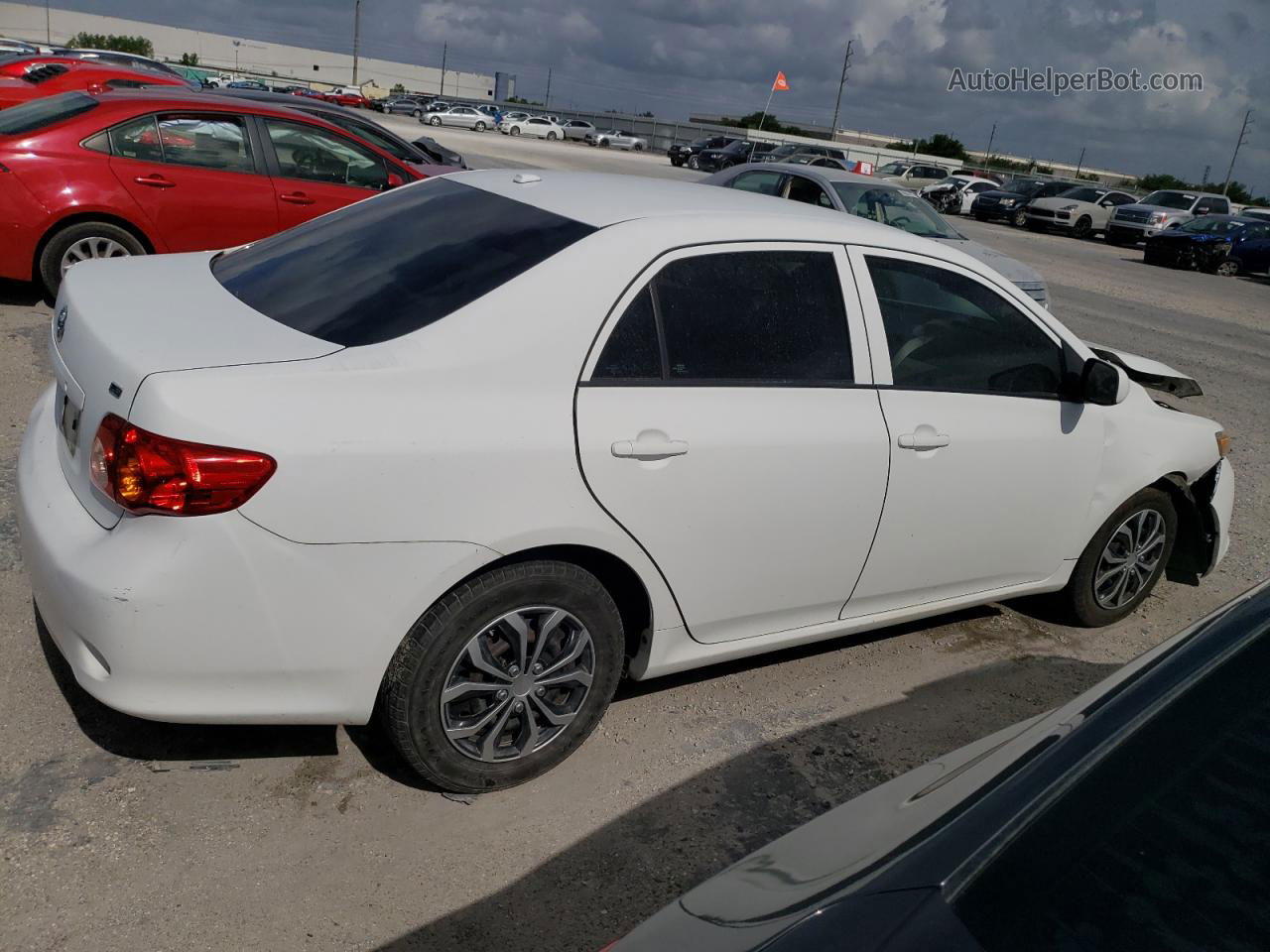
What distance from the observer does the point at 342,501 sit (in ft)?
8.99

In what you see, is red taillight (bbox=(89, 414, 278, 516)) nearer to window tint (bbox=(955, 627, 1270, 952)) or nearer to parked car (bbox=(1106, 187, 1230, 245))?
window tint (bbox=(955, 627, 1270, 952))

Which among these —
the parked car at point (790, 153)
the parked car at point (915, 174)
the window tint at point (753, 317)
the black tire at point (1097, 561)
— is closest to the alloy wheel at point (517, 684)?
the window tint at point (753, 317)

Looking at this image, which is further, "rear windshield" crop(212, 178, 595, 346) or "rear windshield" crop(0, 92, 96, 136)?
"rear windshield" crop(0, 92, 96, 136)

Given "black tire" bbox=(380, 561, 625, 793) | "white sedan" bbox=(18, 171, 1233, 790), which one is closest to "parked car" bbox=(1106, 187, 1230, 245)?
"white sedan" bbox=(18, 171, 1233, 790)

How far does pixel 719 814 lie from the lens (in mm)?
3334

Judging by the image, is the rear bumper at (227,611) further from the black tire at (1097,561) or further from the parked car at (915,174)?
the parked car at (915,174)

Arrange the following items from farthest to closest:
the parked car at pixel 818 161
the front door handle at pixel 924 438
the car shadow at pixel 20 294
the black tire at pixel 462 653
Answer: the parked car at pixel 818 161 → the car shadow at pixel 20 294 → the front door handle at pixel 924 438 → the black tire at pixel 462 653

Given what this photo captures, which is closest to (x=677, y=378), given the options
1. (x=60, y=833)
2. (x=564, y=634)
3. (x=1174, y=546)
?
(x=564, y=634)

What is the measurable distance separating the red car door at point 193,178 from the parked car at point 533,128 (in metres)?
59.2

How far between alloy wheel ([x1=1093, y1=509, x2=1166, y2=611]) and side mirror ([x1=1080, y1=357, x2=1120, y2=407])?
72cm

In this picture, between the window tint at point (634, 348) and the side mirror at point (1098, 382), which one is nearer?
the window tint at point (634, 348)

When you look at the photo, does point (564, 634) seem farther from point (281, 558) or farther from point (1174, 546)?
point (1174, 546)

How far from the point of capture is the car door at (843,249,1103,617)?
3.79 m

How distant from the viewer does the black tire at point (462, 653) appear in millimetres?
2953
